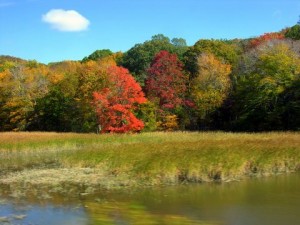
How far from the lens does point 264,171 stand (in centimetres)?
1458

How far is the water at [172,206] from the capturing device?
856 cm

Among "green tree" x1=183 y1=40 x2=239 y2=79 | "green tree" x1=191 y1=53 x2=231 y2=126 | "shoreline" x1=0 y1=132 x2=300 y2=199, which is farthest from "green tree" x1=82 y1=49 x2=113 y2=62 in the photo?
"shoreline" x1=0 y1=132 x2=300 y2=199

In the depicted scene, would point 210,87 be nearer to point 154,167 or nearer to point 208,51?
point 208,51

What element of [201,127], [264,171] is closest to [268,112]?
[201,127]

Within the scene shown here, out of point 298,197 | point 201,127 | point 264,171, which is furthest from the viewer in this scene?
point 201,127

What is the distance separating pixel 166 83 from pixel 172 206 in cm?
3332

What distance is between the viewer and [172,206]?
32.7 feet

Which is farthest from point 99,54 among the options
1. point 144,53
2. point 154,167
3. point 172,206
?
point 172,206

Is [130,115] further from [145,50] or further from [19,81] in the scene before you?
[145,50]

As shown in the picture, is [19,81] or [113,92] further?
[19,81]

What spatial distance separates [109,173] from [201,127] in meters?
30.0

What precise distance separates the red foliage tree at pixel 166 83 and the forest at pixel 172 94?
0.10m

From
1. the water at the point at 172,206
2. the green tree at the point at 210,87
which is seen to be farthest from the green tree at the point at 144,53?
the water at the point at 172,206

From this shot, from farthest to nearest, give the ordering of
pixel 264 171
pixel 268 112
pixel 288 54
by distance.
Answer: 1. pixel 288 54
2. pixel 268 112
3. pixel 264 171
